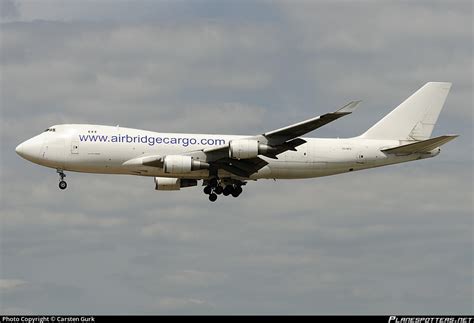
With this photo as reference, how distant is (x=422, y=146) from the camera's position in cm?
6906

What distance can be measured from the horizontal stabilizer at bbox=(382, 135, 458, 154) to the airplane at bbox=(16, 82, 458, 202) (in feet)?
0.21

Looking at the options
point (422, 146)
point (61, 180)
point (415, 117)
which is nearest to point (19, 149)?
point (61, 180)

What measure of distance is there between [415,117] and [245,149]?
14117 mm

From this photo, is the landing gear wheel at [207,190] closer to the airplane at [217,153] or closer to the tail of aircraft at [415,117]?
the airplane at [217,153]

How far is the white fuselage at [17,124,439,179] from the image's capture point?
66375 mm

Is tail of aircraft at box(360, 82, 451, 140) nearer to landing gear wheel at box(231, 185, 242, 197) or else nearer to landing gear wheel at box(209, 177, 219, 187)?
landing gear wheel at box(231, 185, 242, 197)

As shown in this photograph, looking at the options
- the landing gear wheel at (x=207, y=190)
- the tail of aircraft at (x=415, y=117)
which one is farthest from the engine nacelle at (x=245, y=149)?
the tail of aircraft at (x=415, y=117)

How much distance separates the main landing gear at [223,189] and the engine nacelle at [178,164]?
3.47m

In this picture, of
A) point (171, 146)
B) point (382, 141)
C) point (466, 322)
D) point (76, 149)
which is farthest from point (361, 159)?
point (466, 322)

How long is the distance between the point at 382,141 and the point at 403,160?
1905mm

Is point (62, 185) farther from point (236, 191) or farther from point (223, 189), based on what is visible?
point (236, 191)

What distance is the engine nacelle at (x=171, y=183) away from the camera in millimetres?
71688

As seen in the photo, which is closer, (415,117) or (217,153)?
(217,153)

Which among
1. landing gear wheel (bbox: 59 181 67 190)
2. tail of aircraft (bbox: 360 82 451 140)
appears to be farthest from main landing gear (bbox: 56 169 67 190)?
tail of aircraft (bbox: 360 82 451 140)
